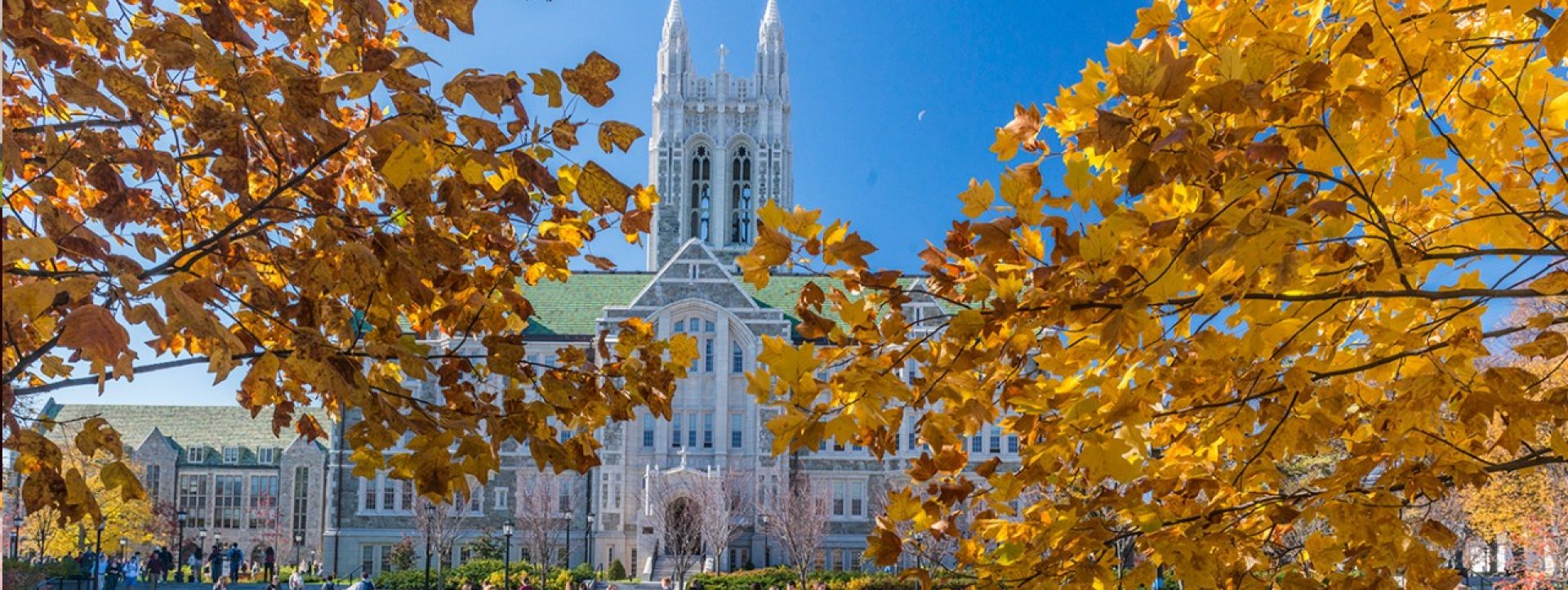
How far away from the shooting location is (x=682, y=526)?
38062 mm

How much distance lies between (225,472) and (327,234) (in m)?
64.5

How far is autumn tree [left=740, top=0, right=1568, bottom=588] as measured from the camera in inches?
110

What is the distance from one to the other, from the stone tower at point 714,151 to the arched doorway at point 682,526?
74.4ft

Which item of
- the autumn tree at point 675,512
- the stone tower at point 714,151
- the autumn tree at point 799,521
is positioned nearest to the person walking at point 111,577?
the autumn tree at point 675,512

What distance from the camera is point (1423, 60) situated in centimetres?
321

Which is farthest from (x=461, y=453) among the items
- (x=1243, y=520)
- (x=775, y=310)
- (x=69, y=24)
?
(x=775, y=310)

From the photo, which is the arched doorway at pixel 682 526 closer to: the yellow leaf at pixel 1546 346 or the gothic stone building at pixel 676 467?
the gothic stone building at pixel 676 467

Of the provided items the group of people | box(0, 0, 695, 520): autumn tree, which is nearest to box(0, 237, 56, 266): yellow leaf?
box(0, 0, 695, 520): autumn tree

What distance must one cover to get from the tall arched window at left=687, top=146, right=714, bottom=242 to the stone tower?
0.04 meters

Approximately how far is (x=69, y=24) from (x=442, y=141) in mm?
998

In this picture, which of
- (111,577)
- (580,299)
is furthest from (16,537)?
(580,299)

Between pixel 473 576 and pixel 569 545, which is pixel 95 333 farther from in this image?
pixel 569 545

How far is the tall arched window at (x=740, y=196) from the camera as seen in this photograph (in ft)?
206

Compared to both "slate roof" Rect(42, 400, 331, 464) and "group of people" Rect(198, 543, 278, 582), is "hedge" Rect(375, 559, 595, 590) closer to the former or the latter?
"group of people" Rect(198, 543, 278, 582)
